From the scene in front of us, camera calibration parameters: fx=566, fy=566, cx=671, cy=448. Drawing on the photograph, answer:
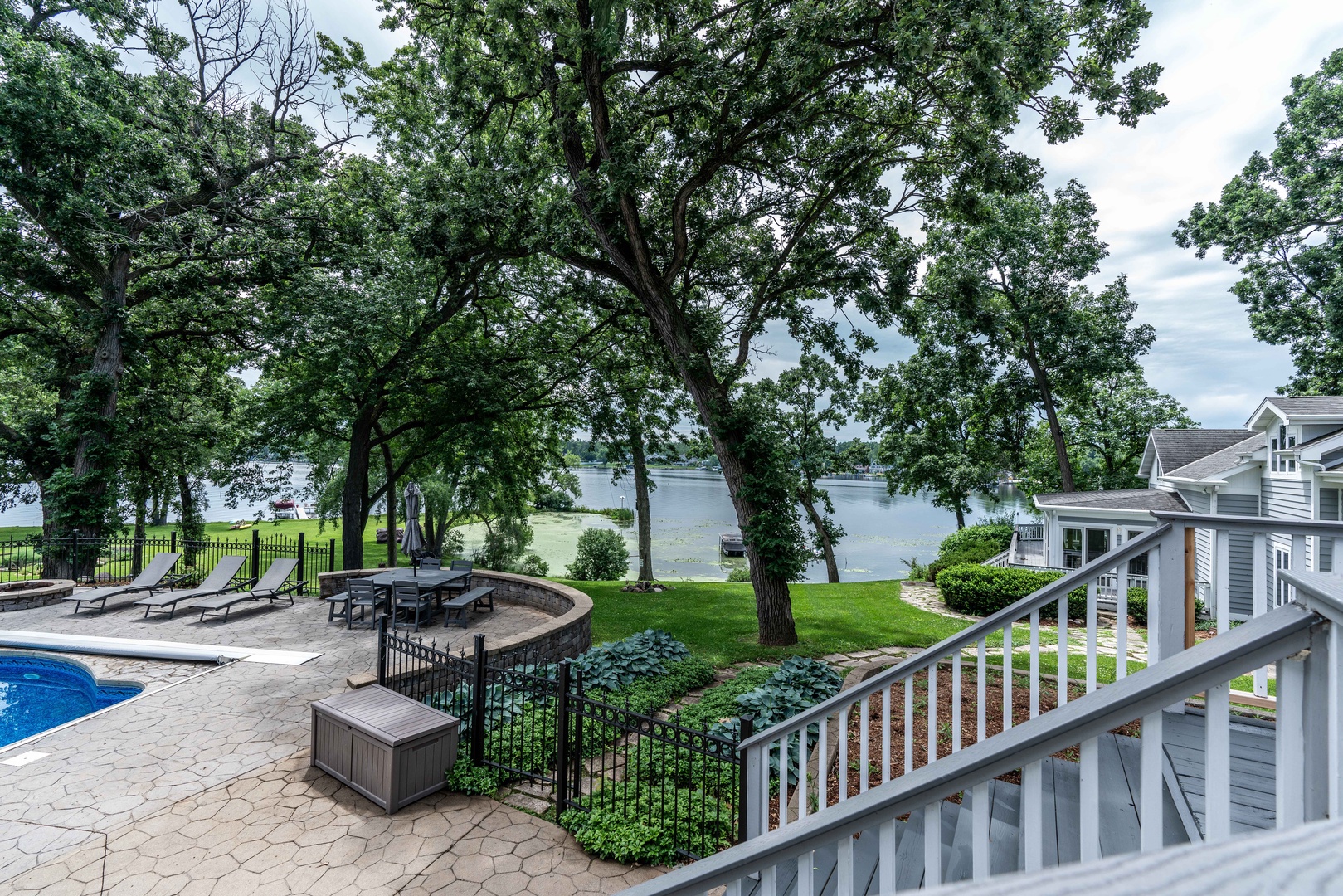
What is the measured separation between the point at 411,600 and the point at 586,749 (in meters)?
5.99

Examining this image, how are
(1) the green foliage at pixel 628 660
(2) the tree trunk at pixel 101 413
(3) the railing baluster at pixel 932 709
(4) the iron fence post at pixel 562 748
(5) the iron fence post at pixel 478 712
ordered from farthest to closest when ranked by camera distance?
(2) the tree trunk at pixel 101 413 → (1) the green foliage at pixel 628 660 → (5) the iron fence post at pixel 478 712 → (4) the iron fence post at pixel 562 748 → (3) the railing baluster at pixel 932 709

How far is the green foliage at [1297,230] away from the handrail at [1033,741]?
2239cm

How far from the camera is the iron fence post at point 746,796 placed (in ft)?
11.5

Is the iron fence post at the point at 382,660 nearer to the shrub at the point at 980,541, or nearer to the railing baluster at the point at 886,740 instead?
the railing baluster at the point at 886,740

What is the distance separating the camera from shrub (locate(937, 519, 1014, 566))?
21031mm

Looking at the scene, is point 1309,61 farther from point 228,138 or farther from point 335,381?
point 228,138

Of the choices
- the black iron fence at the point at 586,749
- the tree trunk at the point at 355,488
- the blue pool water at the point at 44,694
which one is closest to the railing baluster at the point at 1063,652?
the black iron fence at the point at 586,749

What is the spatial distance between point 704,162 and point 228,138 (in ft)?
43.6

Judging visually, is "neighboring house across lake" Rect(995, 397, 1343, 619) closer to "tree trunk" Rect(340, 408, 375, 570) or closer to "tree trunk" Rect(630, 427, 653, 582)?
"tree trunk" Rect(630, 427, 653, 582)

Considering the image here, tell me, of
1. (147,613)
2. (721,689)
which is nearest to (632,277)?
(721,689)

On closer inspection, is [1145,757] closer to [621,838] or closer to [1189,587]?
[1189,587]

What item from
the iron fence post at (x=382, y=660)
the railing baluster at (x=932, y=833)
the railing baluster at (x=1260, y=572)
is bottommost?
the iron fence post at (x=382, y=660)

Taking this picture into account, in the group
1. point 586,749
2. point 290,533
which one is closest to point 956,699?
point 586,749

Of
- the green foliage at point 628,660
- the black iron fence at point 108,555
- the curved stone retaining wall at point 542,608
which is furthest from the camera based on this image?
the black iron fence at point 108,555
